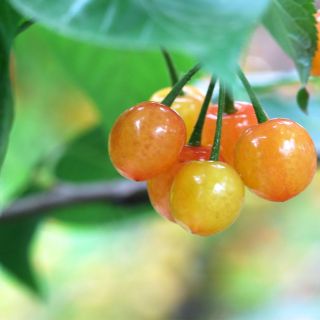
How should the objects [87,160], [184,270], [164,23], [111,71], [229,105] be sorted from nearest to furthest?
[164,23] → [229,105] → [111,71] → [87,160] → [184,270]

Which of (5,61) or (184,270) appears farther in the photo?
(184,270)

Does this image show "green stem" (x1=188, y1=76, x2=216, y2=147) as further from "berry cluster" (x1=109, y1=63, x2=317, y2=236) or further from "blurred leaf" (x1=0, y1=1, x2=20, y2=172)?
"blurred leaf" (x1=0, y1=1, x2=20, y2=172)

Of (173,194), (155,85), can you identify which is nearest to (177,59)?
(155,85)

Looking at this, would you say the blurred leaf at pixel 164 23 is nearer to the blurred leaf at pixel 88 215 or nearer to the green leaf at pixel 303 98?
the green leaf at pixel 303 98

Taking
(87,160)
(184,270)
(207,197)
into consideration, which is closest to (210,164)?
(207,197)

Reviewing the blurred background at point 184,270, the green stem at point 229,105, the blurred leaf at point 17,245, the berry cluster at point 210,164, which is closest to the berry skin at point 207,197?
the berry cluster at point 210,164

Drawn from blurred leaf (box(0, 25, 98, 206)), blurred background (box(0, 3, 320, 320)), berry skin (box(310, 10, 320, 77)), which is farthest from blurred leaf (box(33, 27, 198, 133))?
blurred background (box(0, 3, 320, 320))

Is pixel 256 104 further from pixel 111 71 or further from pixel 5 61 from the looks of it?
pixel 111 71
